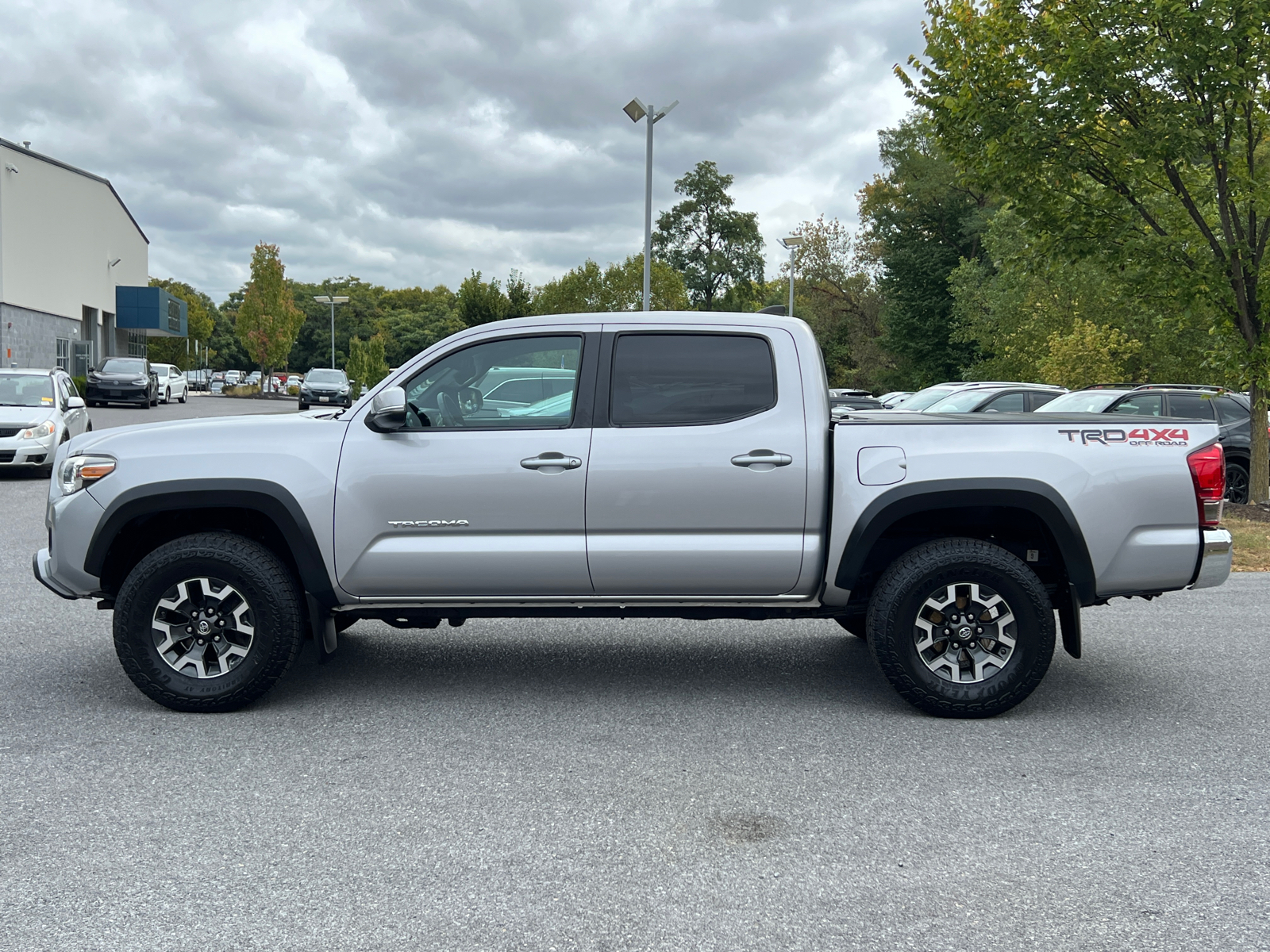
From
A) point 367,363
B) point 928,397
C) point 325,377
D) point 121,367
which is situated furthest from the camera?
point 367,363

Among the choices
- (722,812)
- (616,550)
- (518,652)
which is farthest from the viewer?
(518,652)

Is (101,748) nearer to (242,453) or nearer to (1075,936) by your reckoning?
(242,453)

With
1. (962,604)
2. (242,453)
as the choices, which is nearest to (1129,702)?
(962,604)

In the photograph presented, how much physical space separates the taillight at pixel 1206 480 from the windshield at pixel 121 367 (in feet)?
131

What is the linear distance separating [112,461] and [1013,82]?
11.3 m

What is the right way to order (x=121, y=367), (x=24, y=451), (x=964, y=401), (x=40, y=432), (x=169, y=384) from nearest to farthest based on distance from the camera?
(x=24, y=451), (x=40, y=432), (x=964, y=401), (x=121, y=367), (x=169, y=384)

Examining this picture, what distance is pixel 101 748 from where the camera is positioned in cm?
473

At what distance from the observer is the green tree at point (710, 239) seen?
77.4m

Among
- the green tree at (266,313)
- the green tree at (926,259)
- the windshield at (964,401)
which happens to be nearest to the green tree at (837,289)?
the green tree at (926,259)

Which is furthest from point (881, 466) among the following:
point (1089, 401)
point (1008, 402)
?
point (1008, 402)

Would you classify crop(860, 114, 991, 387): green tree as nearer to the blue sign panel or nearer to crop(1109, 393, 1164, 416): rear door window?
crop(1109, 393, 1164, 416): rear door window

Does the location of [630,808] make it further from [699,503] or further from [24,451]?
[24,451]

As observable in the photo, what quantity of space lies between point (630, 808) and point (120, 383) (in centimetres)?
3919

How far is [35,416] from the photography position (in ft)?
52.9
